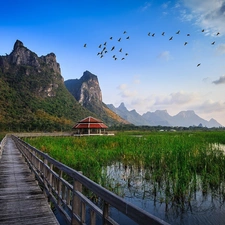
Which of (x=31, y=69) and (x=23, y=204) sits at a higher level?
(x=31, y=69)

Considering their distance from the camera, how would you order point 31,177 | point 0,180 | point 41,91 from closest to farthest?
1. point 0,180
2. point 31,177
3. point 41,91

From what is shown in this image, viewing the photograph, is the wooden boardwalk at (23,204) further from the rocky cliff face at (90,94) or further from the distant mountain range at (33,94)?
the rocky cliff face at (90,94)

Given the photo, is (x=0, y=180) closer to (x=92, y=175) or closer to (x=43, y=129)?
(x=92, y=175)

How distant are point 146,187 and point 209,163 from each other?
3328mm

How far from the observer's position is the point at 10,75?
10200 cm

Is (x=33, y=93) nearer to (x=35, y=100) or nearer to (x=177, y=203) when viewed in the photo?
(x=35, y=100)

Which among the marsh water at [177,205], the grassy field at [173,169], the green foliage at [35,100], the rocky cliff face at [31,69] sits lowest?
the marsh water at [177,205]

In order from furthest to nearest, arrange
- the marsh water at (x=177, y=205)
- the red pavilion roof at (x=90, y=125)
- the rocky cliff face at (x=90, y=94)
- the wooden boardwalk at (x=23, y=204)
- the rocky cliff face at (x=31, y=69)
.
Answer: the rocky cliff face at (x=90, y=94) → the rocky cliff face at (x=31, y=69) → the red pavilion roof at (x=90, y=125) → the marsh water at (x=177, y=205) → the wooden boardwalk at (x=23, y=204)

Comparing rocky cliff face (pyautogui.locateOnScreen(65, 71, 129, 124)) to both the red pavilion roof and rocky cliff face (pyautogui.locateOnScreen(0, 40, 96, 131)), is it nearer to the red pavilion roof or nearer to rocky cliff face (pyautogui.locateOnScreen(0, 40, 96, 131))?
rocky cliff face (pyautogui.locateOnScreen(0, 40, 96, 131))

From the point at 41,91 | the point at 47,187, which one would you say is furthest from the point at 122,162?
the point at 41,91

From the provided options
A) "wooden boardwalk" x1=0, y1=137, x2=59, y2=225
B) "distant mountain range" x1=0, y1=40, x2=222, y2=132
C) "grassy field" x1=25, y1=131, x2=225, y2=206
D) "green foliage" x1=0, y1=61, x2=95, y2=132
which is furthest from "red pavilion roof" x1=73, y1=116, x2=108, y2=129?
"wooden boardwalk" x1=0, y1=137, x2=59, y2=225

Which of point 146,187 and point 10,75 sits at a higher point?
point 10,75

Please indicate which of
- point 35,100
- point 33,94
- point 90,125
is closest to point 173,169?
point 90,125

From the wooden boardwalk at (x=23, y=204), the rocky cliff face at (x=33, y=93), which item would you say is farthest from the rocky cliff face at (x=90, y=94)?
the wooden boardwalk at (x=23, y=204)
